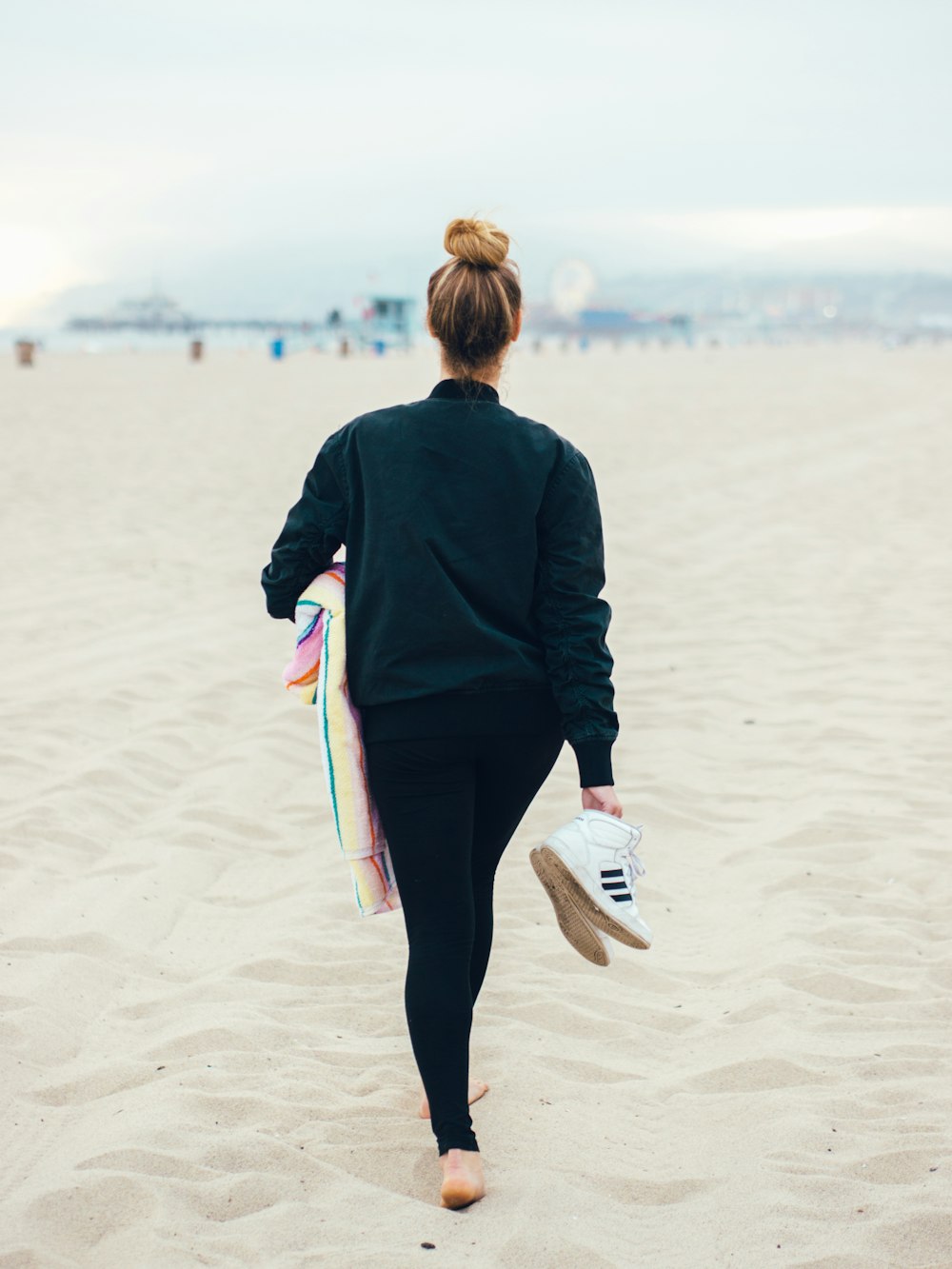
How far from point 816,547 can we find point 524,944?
686cm

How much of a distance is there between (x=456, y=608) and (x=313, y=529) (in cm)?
31

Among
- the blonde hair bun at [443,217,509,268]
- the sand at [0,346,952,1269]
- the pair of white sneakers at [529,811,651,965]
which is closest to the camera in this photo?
the blonde hair bun at [443,217,509,268]

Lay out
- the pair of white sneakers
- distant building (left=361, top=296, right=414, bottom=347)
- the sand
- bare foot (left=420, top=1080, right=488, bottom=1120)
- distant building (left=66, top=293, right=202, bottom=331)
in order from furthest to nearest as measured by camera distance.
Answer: distant building (left=66, top=293, right=202, bottom=331)
distant building (left=361, top=296, right=414, bottom=347)
bare foot (left=420, top=1080, right=488, bottom=1120)
the sand
the pair of white sneakers

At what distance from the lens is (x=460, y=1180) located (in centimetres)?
240

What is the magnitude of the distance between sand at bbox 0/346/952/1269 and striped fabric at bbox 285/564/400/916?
25.4 inches

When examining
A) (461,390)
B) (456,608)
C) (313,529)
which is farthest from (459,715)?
(461,390)

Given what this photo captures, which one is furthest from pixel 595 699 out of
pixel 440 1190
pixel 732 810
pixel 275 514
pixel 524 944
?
pixel 275 514

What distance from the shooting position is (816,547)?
32.5 ft

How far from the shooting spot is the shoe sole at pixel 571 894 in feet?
7.67

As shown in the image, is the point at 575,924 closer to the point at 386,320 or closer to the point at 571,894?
the point at 571,894

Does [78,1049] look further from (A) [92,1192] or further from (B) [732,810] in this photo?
(B) [732,810]

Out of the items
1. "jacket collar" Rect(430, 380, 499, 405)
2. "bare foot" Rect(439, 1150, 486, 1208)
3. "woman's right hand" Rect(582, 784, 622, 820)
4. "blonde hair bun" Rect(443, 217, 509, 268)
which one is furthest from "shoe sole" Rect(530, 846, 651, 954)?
"blonde hair bun" Rect(443, 217, 509, 268)

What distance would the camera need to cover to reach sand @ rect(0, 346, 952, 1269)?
245 cm

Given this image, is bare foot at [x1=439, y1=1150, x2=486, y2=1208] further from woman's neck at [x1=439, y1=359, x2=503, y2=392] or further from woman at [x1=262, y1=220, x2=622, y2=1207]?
woman's neck at [x1=439, y1=359, x2=503, y2=392]
